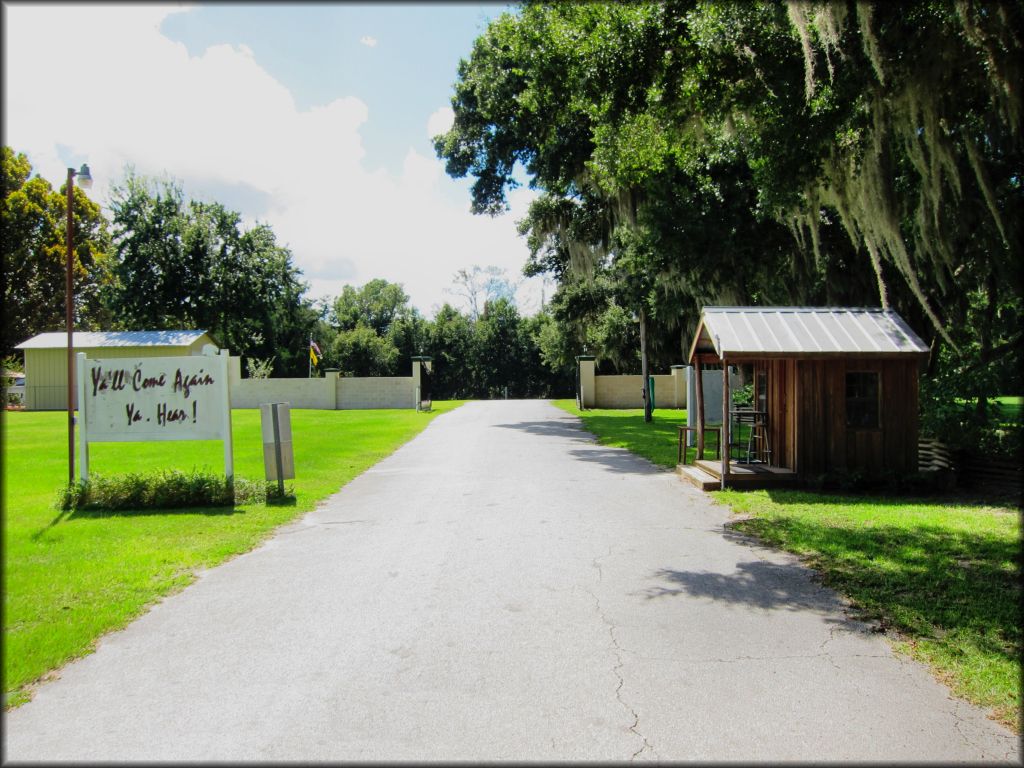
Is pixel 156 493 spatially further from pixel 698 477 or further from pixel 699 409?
pixel 699 409

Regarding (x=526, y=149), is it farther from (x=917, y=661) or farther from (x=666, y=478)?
(x=917, y=661)

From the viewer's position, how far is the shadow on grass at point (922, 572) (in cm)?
495

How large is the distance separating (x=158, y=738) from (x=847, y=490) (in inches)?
392

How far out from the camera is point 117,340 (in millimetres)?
33719

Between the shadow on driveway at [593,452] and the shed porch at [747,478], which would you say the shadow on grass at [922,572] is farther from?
the shadow on driveway at [593,452]

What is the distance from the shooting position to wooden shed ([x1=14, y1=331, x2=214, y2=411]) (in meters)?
32.7

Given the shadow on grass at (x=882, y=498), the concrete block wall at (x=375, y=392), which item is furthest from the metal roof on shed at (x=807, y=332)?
the concrete block wall at (x=375, y=392)

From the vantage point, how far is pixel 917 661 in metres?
4.36

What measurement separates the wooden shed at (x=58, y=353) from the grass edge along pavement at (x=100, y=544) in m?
17.8

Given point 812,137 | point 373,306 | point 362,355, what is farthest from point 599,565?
point 373,306

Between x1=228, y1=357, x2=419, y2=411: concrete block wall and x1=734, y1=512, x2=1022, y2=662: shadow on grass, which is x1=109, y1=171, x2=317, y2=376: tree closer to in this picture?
x1=228, y1=357, x2=419, y2=411: concrete block wall

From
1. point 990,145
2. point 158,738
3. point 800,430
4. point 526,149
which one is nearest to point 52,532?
point 158,738

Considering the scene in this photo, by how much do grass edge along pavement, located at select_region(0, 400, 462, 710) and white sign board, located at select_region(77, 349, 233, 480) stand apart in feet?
3.77

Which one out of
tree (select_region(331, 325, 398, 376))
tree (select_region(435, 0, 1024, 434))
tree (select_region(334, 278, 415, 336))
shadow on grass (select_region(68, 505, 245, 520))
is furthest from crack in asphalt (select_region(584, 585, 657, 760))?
tree (select_region(334, 278, 415, 336))
